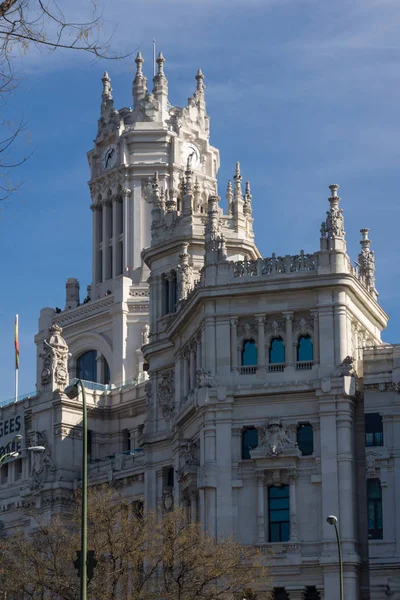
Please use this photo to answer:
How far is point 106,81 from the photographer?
5404 inches

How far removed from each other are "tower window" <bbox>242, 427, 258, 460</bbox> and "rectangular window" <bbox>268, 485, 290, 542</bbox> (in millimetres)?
2422

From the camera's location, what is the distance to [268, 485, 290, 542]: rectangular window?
267ft

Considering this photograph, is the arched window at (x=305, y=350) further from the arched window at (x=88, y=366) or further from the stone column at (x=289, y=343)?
the arched window at (x=88, y=366)

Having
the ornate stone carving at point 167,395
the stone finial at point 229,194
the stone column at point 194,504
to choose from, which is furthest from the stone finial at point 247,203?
the stone column at point 194,504

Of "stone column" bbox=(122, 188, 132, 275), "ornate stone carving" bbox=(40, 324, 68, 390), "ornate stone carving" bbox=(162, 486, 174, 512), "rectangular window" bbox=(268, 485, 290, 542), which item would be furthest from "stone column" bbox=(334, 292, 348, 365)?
"stone column" bbox=(122, 188, 132, 275)

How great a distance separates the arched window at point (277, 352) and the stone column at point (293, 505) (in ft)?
20.0

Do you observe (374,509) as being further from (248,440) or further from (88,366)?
(88,366)

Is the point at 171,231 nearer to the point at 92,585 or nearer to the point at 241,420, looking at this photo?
the point at 241,420

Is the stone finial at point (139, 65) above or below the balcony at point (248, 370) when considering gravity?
above

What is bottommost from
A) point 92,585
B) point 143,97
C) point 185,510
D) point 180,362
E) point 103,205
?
point 92,585

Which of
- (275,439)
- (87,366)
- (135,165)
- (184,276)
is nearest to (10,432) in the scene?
(87,366)

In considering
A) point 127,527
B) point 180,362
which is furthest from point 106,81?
point 127,527

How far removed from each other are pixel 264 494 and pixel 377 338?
14.2 metres

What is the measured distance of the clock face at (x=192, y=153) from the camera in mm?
130875
